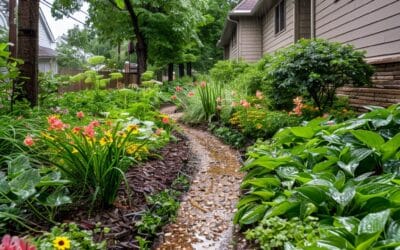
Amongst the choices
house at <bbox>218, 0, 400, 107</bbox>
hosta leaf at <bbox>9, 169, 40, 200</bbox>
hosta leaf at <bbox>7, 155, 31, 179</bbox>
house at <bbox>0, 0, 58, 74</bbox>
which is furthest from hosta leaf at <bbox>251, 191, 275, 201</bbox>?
house at <bbox>0, 0, 58, 74</bbox>

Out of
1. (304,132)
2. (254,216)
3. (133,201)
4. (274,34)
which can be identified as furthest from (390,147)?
(274,34)

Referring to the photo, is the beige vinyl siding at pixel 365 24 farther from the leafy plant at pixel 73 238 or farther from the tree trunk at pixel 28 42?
the tree trunk at pixel 28 42

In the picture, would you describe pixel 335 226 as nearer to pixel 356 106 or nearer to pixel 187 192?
pixel 187 192

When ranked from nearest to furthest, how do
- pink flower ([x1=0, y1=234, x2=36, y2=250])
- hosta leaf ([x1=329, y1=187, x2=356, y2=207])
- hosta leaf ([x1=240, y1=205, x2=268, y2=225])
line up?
pink flower ([x1=0, y1=234, x2=36, y2=250]) < hosta leaf ([x1=329, y1=187, x2=356, y2=207]) < hosta leaf ([x1=240, y1=205, x2=268, y2=225])

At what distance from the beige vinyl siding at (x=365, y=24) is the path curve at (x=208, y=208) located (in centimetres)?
289

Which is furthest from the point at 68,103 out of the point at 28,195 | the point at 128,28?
the point at 128,28

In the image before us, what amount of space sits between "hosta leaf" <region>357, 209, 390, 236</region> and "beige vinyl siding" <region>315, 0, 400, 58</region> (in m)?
4.09

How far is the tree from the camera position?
14609mm

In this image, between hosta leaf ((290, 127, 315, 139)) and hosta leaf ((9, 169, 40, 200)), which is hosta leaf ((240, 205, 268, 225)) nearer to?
hosta leaf ((290, 127, 315, 139))

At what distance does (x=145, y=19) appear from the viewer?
1535 centimetres

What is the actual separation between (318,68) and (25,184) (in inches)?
158

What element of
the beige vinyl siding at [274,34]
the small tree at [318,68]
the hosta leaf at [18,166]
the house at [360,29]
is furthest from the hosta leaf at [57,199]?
the beige vinyl siding at [274,34]

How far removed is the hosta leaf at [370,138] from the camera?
2.67 meters

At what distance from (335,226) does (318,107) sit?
3.64 meters
